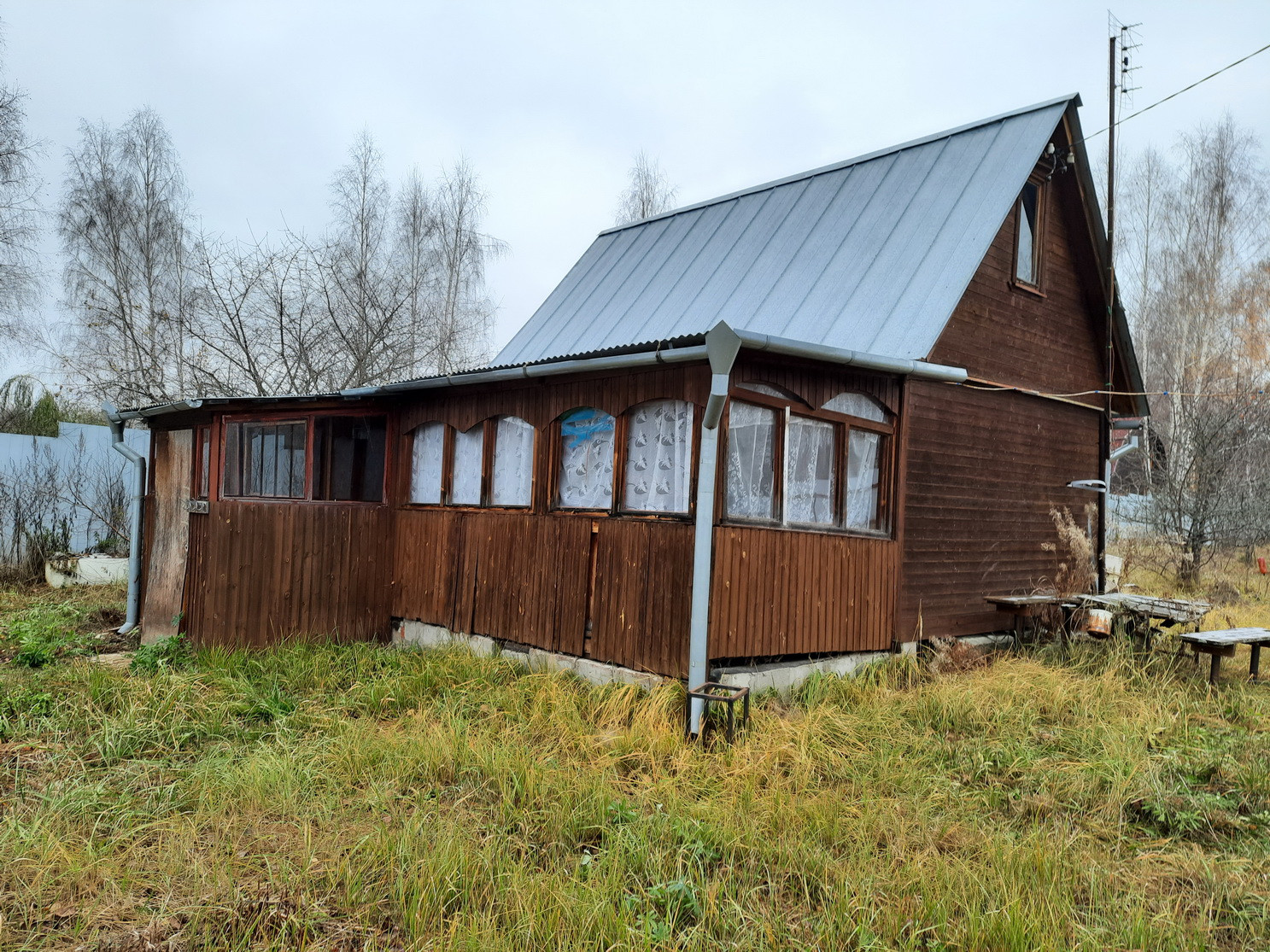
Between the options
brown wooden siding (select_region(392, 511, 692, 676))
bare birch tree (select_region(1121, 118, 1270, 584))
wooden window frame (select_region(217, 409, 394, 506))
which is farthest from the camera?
bare birch tree (select_region(1121, 118, 1270, 584))

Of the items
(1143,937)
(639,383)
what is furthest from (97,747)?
(1143,937)

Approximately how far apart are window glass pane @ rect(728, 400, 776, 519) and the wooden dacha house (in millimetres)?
27

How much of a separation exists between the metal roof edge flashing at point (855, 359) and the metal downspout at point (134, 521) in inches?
333

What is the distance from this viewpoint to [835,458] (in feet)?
24.7

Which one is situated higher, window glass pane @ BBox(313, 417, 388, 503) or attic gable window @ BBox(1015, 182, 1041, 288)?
attic gable window @ BBox(1015, 182, 1041, 288)

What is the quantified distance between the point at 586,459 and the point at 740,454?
5.18ft

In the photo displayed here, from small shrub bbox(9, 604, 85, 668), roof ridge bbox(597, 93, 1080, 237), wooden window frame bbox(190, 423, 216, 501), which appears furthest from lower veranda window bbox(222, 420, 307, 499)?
roof ridge bbox(597, 93, 1080, 237)

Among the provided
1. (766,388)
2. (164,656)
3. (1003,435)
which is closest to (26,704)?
(164,656)

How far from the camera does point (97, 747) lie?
546 centimetres

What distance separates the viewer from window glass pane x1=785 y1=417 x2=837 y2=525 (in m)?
7.11

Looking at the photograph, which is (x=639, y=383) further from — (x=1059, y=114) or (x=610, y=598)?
(x=1059, y=114)

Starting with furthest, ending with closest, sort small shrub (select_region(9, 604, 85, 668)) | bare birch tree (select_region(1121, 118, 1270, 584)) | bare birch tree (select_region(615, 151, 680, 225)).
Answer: bare birch tree (select_region(615, 151, 680, 225)), bare birch tree (select_region(1121, 118, 1270, 584)), small shrub (select_region(9, 604, 85, 668))

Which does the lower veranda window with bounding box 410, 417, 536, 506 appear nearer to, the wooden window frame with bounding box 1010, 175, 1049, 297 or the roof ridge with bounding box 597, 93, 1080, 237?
the roof ridge with bounding box 597, 93, 1080, 237

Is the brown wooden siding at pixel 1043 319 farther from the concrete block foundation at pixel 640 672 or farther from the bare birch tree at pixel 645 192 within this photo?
the bare birch tree at pixel 645 192
